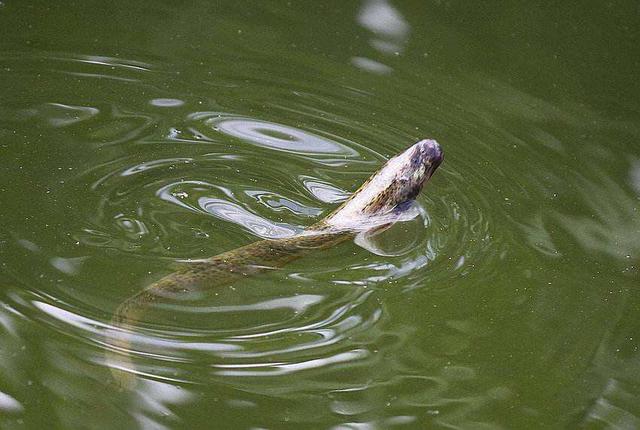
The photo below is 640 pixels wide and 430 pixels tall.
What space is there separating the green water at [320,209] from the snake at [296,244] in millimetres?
40

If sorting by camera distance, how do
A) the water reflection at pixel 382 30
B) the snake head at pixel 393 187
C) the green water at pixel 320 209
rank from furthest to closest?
the water reflection at pixel 382 30 → the snake head at pixel 393 187 → the green water at pixel 320 209

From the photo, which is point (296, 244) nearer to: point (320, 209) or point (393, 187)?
point (320, 209)

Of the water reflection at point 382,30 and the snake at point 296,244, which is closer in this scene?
the snake at point 296,244

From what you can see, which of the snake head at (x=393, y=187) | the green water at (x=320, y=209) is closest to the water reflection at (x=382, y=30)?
the green water at (x=320, y=209)

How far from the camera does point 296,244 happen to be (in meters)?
3.50

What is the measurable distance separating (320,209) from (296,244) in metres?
0.32

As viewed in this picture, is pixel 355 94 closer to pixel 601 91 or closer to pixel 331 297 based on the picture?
pixel 601 91

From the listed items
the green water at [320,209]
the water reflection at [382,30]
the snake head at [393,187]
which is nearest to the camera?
the green water at [320,209]

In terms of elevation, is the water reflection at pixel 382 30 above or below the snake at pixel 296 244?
above

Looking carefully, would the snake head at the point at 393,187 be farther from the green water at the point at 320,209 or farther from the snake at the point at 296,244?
the green water at the point at 320,209

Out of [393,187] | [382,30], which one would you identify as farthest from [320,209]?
[382,30]

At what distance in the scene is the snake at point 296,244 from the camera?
3043 mm

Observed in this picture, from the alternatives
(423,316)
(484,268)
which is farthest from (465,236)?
(423,316)

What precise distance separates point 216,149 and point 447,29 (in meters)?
1.56
